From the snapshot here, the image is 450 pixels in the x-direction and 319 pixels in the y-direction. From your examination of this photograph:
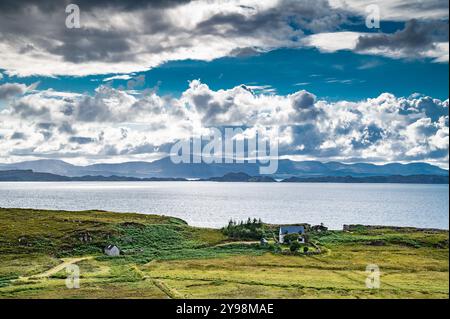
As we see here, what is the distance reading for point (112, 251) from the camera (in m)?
60.4

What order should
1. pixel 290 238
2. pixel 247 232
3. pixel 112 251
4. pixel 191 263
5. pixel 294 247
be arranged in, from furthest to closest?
1. pixel 247 232
2. pixel 290 238
3. pixel 294 247
4. pixel 112 251
5. pixel 191 263

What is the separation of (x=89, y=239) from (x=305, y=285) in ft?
115

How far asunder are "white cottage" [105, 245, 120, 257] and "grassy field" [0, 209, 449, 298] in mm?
1197

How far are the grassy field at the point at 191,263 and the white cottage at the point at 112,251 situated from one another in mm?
1197

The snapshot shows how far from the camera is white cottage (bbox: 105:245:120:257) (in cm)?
6009

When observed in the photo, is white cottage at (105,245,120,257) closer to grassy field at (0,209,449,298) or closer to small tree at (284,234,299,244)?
grassy field at (0,209,449,298)

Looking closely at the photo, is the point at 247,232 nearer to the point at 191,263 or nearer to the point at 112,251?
the point at 191,263

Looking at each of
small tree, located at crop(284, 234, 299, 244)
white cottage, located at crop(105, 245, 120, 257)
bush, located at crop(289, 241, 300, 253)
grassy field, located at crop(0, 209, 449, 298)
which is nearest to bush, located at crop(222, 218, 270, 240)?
grassy field, located at crop(0, 209, 449, 298)

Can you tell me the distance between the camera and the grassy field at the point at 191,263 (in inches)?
1594

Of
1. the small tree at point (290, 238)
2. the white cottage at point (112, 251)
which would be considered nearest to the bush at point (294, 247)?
the small tree at point (290, 238)

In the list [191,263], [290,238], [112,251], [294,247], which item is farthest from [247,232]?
[112,251]

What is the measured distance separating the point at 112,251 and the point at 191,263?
11.9 m
